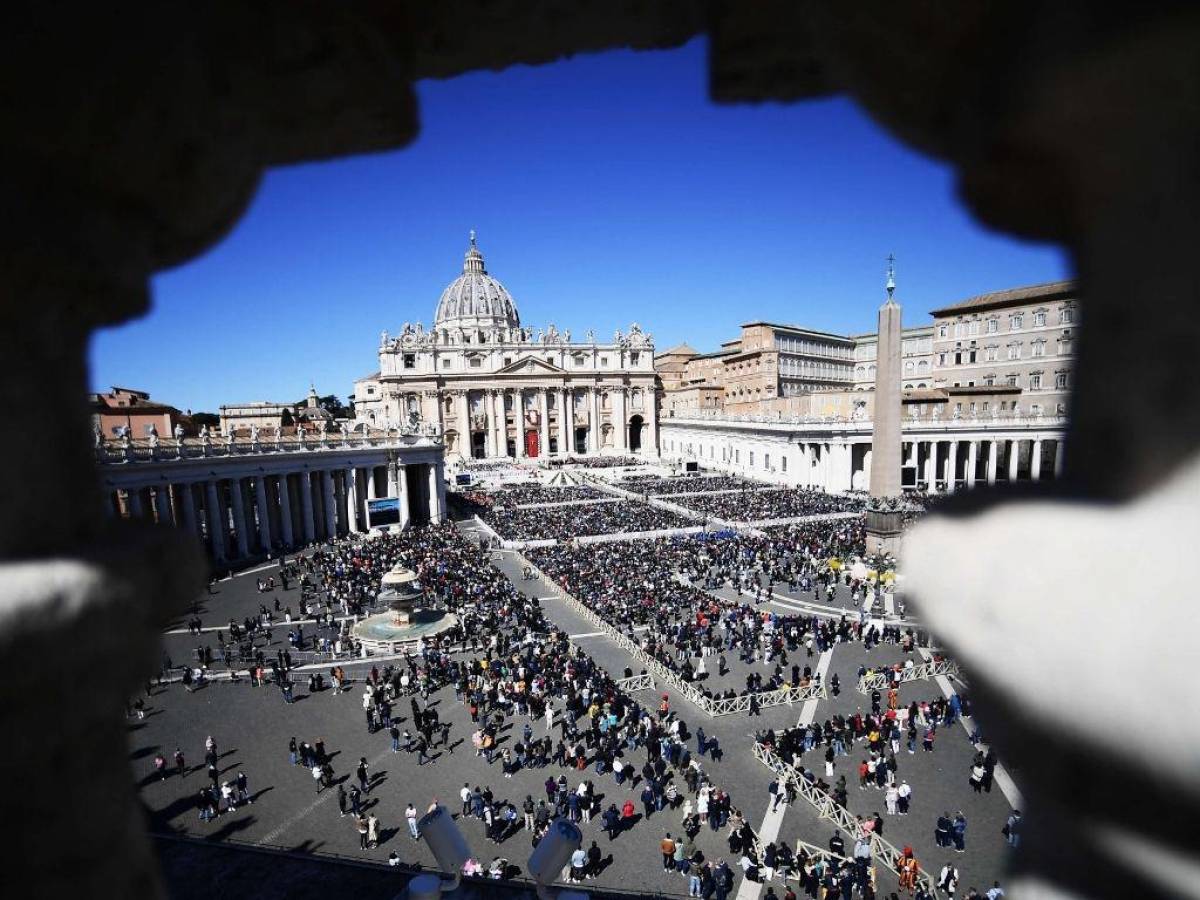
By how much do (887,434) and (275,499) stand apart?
32.5 m

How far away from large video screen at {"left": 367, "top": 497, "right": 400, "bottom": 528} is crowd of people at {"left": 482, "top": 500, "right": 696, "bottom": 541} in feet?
18.0

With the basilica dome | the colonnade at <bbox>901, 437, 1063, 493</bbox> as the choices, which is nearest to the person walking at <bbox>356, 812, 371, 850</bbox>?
the colonnade at <bbox>901, 437, 1063, 493</bbox>

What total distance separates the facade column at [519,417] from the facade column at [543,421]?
224 centimetres

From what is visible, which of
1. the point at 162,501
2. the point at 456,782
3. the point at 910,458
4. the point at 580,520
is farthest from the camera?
the point at 910,458

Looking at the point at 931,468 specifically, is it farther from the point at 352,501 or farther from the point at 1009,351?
the point at 352,501

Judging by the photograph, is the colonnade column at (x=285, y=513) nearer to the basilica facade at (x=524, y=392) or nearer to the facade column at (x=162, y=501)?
the facade column at (x=162, y=501)

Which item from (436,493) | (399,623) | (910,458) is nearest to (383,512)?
(436,493)

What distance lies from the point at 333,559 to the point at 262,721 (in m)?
16.1

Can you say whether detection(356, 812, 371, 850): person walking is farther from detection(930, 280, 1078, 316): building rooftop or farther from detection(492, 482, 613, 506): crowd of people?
detection(930, 280, 1078, 316): building rooftop

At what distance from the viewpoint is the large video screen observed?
35625mm

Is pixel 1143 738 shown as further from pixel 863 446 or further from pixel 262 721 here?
pixel 863 446

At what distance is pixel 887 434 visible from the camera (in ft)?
87.0

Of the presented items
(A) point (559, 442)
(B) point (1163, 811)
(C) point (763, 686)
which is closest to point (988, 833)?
(C) point (763, 686)

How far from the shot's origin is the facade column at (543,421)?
3167 inches
